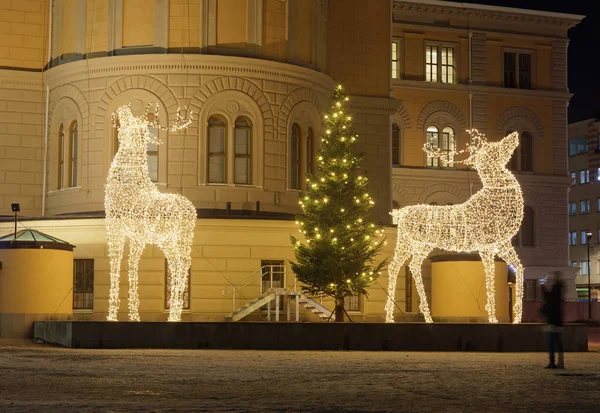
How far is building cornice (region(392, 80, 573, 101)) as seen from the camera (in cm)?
6869

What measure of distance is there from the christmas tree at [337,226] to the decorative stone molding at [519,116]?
1293 inches

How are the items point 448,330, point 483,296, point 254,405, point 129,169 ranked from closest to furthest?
point 254,405, point 448,330, point 129,169, point 483,296

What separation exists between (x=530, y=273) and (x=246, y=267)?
3310 cm

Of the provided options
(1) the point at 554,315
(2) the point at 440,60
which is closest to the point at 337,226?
(1) the point at 554,315

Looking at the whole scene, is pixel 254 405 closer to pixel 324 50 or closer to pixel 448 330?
pixel 448 330

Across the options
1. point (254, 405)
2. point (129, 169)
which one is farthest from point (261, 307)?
point (254, 405)

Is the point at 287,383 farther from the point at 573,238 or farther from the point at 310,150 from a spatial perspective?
the point at 573,238

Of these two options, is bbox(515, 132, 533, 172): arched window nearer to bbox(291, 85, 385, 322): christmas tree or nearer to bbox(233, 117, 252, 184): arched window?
bbox(233, 117, 252, 184): arched window

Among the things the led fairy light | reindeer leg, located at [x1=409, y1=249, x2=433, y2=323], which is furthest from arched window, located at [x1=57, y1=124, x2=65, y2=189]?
reindeer leg, located at [x1=409, y1=249, x2=433, y2=323]

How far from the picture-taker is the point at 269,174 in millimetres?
44000

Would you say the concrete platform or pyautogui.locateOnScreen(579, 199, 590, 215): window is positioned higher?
pyautogui.locateOnScreen(579, 199, 590, 215): window

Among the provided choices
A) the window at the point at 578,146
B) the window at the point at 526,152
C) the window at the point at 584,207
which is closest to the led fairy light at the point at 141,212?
the window at the point at 526,152

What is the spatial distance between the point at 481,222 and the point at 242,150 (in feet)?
34.9

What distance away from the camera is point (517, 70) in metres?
71.9
